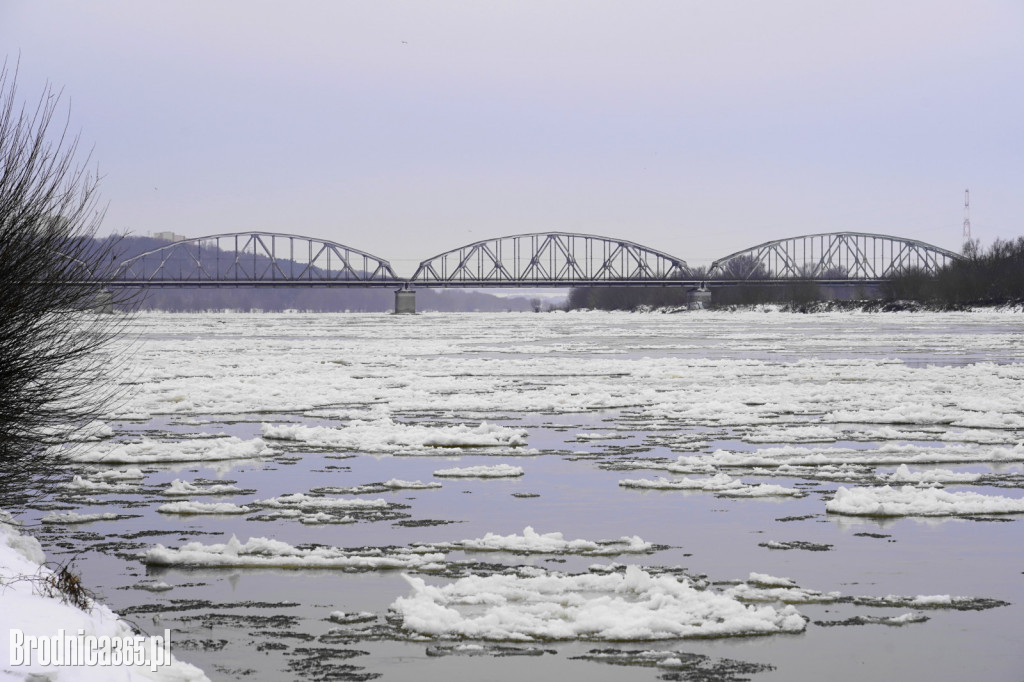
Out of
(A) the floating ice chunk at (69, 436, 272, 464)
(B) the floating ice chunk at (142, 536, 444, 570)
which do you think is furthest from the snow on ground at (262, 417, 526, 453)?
(B) the floating ice chunk at (142, 536, 444, 570)

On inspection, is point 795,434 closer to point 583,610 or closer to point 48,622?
point 583,610

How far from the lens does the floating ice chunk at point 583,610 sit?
678cm

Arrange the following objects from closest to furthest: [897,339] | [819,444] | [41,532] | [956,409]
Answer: [41,532] → [819,444] → [956,409] → [897,339]

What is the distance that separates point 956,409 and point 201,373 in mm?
18960

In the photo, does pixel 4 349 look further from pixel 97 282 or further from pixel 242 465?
pixel 242 465

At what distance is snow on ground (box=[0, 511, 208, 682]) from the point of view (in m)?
5.03

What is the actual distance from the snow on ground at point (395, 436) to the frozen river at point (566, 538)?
59 millimetres

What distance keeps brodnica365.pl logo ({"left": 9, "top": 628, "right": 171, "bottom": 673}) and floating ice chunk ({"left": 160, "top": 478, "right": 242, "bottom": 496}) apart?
19.3 feet

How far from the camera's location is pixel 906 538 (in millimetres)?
9391

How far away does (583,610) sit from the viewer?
7.10 m

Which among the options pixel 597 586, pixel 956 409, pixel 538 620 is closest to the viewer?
pixel 538 620

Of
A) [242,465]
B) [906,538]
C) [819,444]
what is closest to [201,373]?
[242,465]

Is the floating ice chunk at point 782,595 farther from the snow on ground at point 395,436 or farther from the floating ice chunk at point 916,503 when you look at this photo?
the snow on ground at point 395,436

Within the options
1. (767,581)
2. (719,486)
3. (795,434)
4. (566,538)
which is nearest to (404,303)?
(795,434)
